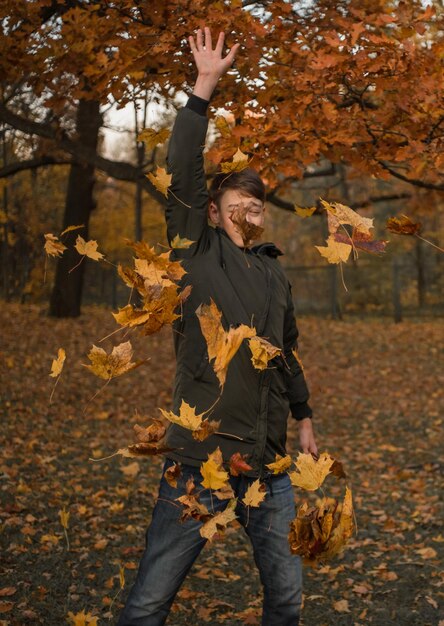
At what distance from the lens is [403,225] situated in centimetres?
231

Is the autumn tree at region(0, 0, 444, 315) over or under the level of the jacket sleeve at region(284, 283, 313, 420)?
over

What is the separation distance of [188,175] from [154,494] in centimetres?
434

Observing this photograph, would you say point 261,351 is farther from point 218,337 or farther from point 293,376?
point 293,376

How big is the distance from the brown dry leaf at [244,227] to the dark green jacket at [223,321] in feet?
0.31

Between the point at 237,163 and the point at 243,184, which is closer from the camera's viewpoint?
the point at 237,163

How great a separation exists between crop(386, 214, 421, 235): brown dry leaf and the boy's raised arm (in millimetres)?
629

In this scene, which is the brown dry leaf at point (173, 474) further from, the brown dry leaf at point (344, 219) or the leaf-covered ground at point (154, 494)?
the leaf-covered ground at point (154, 494)

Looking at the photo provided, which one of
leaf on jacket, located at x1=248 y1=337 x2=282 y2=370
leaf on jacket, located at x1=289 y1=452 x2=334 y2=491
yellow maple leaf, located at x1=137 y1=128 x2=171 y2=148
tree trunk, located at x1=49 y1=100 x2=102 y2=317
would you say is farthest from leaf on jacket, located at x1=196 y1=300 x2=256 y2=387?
tree trunk, located at x1=49 y1=100 x2=102 y2=317

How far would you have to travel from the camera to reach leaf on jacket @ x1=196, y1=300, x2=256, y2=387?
6.30ft

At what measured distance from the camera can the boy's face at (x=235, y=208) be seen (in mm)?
2488

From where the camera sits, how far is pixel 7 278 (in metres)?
21.3

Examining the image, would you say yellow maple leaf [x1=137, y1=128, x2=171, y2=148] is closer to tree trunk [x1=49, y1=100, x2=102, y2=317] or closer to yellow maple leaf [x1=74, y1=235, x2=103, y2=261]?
yellow maple leaf [x1=74, y1=235, x2=103, y2=261]

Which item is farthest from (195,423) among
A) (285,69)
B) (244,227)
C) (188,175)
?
(285,69)

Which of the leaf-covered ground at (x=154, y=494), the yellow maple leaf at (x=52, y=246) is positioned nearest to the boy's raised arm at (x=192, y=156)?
the yellow maple leaf at (x=52, y=246)
